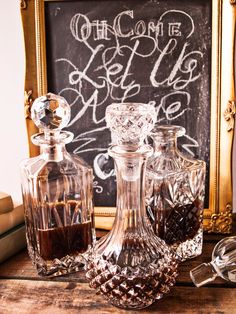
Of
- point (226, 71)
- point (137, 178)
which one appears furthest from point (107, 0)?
point (137, 178)

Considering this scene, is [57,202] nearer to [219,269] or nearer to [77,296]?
[77,296]

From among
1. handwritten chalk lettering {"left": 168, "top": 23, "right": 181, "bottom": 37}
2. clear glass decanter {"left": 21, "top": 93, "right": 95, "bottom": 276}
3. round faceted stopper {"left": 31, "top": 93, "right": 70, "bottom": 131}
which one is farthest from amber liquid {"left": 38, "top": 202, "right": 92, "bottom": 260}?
handwritten chalk lettering {"left": 168, "top": 23, "right": 181, "bottom": 37}

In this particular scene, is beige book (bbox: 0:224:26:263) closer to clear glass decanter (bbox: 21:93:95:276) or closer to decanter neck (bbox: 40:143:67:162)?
clear glass decanter (bbox: 21:93:95:276)

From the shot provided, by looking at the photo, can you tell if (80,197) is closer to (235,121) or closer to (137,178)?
(137,178)

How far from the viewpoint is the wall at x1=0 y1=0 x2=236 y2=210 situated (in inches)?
36.2

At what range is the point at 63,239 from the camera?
696 mm

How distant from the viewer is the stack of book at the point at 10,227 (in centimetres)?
73

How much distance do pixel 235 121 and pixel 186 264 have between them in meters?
0.25

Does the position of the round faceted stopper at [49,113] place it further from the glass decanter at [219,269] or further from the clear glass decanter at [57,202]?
the glass decanter at [219,269]

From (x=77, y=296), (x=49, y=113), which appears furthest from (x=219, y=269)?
(x=49, y=113)

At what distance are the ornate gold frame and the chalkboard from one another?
0.01 metres

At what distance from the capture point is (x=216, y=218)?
0.82 m

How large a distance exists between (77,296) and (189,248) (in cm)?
19

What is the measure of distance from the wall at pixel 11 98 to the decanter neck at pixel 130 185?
1.17ft
